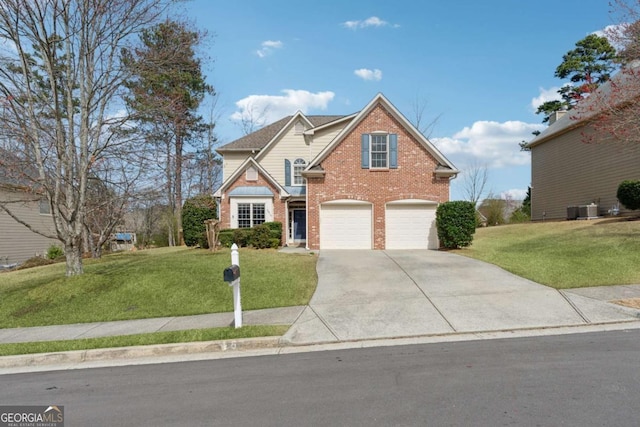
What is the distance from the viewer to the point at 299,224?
2416cm

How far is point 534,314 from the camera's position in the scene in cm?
786

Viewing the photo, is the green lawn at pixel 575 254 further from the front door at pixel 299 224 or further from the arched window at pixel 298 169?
the arched window at pixel 298 169

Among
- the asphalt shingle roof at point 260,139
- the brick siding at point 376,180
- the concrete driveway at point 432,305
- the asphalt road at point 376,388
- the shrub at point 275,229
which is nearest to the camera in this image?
the asphalt road at point 376,388

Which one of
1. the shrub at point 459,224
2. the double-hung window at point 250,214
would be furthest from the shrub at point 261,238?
the shrub at point 459,224

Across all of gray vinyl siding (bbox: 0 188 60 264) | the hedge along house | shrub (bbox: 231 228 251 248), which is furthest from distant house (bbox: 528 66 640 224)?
gray vinyl siding (bbox: 0 188 60 264)

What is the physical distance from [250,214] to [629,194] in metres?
19.6

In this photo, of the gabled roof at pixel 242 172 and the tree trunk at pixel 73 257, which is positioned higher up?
the gabled roof at pixel 242 172

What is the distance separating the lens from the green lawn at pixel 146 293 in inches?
373

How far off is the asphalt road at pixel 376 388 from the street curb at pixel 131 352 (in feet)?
1.93

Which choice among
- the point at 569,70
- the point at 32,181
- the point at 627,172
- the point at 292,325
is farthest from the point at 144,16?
the point at 569,70

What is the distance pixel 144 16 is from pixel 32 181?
6.14m

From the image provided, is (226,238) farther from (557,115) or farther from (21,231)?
(557,115)

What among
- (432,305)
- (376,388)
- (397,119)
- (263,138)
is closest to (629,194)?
(397,119)

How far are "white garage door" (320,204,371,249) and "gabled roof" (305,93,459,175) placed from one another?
93.1 inches
